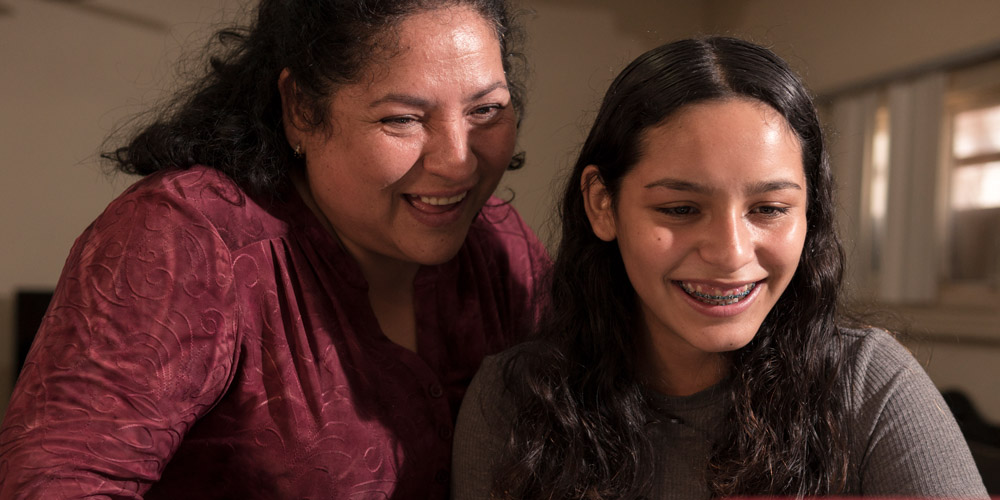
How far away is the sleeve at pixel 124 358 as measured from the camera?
42.0 inches

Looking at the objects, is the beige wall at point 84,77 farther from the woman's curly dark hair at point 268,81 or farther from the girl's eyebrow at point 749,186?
the girl's eyebrow at point 749,186

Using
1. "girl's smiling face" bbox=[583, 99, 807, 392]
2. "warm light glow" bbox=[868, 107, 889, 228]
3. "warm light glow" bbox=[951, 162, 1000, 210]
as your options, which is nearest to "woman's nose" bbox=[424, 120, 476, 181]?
"girl's smiling face" bbox=[583, 99, 807, 392]

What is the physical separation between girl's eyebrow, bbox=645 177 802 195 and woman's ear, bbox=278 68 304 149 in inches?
24.7

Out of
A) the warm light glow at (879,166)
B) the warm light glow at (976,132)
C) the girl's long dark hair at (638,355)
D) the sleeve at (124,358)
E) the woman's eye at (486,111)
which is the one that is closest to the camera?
the sleeve at (124,358)

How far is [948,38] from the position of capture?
166 inches

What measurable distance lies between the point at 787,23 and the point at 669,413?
447cm

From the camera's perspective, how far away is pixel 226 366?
1.25 m

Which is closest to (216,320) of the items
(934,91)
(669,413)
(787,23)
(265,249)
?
(265,249)

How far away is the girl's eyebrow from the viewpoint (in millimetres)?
1113

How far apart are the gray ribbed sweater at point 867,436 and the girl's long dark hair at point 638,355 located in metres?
0.03

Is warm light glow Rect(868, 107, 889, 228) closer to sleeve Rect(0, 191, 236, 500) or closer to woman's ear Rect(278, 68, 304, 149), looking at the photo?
woman's ear Rect(278, 68, 304, 149)

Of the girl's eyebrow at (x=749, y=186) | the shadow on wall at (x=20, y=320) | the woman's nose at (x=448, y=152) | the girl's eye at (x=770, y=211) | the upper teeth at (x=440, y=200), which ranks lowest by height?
the shadow on wall at (x=20, y=320)

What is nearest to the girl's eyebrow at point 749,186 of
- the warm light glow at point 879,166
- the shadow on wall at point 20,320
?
the shadow on wall at point 20,320

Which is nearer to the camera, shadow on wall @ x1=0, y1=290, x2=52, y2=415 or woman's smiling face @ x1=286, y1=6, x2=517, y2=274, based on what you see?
woman's smiling face @ x1=286, y1=6, x2=517, y2=274
